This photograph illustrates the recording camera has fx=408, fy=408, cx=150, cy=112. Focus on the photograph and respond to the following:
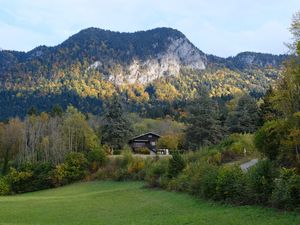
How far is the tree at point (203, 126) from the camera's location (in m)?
57.2

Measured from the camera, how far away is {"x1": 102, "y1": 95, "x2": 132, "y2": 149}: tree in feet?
217

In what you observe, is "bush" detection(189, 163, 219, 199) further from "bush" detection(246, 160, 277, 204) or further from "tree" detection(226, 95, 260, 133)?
"tree" detection(226, 95, 260, 133)

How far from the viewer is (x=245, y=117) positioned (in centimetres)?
5834

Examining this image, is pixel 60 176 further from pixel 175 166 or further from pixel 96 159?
pixel 175 166

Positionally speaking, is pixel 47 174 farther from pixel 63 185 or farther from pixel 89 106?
pixel 89 106

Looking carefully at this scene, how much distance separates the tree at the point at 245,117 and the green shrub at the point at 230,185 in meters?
36.4

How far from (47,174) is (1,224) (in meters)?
35.7

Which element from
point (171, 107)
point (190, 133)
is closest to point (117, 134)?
point (190, 133)

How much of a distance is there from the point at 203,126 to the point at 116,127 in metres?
15.4

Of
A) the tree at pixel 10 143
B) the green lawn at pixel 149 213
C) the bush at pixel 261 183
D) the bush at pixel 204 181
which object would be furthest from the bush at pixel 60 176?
the bush at pixel 261 183

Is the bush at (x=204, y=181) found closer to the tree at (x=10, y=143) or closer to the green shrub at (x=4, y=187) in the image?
the green shrub at (x=4, y=187)

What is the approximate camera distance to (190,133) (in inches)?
2291

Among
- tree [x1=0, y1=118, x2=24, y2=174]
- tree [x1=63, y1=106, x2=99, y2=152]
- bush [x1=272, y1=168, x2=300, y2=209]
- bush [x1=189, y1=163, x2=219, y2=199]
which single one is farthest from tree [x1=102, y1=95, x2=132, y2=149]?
bush [x1=272, y1=168, x2=300, y2=209]

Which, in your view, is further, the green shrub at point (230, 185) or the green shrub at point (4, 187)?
the green shrub at point (4, 187)
